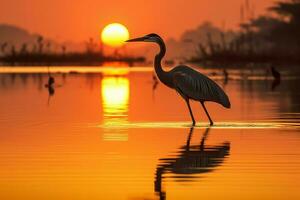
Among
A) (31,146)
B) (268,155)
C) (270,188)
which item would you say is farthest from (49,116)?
(270,188)

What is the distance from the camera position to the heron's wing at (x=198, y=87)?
18.6 m

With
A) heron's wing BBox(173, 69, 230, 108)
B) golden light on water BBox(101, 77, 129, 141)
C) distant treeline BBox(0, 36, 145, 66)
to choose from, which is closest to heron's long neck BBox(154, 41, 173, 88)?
heron's wing BBox(173, 69, 230, 108)

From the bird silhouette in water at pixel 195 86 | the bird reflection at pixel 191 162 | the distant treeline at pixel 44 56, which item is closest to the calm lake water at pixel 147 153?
the bird reflection at pixel 191 162

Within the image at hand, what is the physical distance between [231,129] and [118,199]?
807cm

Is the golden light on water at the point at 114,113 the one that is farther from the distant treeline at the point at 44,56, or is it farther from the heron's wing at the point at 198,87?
the distant treeline at the point at 44,56

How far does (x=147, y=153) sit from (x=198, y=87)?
5.33 meters

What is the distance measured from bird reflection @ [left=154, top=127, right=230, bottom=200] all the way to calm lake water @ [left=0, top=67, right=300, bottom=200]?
0.01 m

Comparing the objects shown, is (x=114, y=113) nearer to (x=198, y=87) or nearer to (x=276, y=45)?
(x=198, y=87)

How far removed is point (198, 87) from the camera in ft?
61.2

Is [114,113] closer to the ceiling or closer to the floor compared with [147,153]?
closer to the ceiling

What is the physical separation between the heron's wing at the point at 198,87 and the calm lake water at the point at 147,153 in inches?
18.7

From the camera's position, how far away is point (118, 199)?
9578 millimetres

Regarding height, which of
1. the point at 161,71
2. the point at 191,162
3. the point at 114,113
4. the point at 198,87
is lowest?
the point at 191,162

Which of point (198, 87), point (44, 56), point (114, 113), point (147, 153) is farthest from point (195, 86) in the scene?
point (44, 56)
